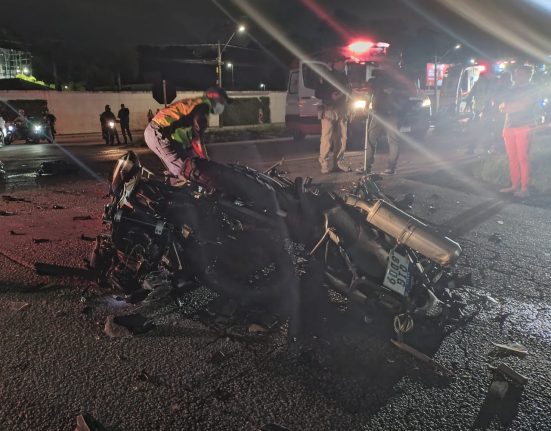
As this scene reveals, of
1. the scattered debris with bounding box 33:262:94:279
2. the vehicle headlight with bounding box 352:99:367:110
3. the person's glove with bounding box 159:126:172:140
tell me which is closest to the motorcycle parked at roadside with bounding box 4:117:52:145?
the vehicle headlight with bounding box 352:99:367:110

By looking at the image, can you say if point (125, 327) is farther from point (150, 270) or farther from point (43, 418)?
point (43, 418)

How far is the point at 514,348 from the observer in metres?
3.25

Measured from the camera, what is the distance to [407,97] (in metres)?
13.9

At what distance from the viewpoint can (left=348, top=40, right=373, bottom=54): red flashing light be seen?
47.6 feet

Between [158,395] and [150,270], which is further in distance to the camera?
[150,270]

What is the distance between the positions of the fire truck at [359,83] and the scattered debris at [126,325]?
410 inches

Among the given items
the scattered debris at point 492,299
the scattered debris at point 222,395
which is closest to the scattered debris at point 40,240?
the scattered debris at point 222,395

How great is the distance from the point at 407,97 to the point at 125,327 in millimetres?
12456

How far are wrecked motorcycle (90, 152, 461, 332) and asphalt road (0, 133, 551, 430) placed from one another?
267mm

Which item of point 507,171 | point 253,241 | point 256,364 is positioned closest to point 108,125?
point 507,171

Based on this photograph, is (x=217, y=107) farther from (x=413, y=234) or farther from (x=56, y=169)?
(x=56, y=169)

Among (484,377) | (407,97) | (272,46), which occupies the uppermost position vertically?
(272,46)

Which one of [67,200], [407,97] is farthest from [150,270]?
[407,97]

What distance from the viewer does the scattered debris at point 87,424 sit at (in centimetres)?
238
